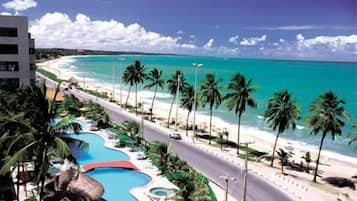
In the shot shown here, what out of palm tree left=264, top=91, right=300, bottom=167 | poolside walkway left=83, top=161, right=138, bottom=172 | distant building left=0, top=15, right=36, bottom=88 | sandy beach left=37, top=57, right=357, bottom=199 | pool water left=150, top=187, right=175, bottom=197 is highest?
distant building left=0, top=15, right=36, bottom=88

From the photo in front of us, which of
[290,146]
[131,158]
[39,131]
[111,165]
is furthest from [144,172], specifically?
[290,146]

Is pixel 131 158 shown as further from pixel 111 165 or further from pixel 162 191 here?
pixel 162 191

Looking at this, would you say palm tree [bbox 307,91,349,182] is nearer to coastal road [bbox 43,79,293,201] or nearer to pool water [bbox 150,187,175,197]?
coastal road [bbox 43,79,293,201]

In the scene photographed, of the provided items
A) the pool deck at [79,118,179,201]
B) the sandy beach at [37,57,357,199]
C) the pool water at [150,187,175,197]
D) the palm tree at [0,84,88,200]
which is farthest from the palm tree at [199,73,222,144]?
the palm tree at [0,84,88,200]

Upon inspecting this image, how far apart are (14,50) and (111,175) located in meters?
22.4

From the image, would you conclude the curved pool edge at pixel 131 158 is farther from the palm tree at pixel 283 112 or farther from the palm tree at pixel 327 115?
the palm tree at pixel 327 115

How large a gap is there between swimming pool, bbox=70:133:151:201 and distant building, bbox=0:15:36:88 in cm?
1252

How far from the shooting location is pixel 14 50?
44.5 m

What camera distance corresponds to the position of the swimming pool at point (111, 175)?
30.4 meters

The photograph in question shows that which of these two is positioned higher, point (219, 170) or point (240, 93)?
point (240, 93)

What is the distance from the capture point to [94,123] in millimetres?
53906

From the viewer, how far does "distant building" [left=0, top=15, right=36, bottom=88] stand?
43.5 metres

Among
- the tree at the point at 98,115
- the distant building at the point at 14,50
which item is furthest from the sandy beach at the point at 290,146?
the distant building at the point at 14,50

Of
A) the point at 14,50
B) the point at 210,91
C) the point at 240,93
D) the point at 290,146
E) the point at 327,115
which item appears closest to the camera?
the point at 327,115
